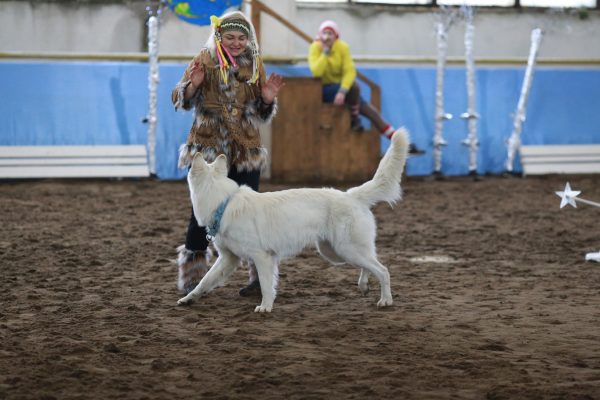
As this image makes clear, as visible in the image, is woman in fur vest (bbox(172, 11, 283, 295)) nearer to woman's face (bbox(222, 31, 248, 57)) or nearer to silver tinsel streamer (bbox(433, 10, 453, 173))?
woman's face (bbox(222, 31, 248, 57))

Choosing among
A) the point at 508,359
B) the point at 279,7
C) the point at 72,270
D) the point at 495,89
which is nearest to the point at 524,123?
the point at 495,89

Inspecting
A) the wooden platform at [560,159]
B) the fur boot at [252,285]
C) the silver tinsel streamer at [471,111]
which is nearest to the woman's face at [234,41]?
the fur boot at [252,285]

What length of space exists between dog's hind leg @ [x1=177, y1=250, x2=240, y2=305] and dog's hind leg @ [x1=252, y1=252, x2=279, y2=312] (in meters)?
0.22

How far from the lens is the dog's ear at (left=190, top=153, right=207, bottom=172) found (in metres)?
6.39

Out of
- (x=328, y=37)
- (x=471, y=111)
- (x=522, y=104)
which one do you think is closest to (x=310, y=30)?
(x=328, y=37)

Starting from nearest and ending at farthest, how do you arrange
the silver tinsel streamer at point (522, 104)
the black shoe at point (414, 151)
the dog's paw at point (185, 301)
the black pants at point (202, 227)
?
the dog's paw at point (185, 301), the black pants at point (202, 227), the black shoe at point (414, 151), the silver tinsel streamer at point (522, 104)

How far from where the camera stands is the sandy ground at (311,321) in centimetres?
A: 488

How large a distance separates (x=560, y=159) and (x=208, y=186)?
1096 centimetres

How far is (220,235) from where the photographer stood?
654cm

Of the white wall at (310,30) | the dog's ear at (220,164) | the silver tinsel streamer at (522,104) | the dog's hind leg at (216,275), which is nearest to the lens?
the dog's ear at (220,164)

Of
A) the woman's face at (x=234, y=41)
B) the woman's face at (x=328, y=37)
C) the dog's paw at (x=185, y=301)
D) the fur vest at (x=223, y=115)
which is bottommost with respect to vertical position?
the dog's paw at (x=185, y=301)

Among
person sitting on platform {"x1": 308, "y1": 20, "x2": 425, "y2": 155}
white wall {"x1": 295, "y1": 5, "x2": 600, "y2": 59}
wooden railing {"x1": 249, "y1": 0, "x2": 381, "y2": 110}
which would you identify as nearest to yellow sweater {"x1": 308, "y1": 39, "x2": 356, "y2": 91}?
person sitting on platform {"x1": 308, "y1": 20, "x2": 425, "y2": 155}

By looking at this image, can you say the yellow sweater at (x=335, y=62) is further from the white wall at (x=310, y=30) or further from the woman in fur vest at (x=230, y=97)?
the woman in fur vest at (x=230, y=97)

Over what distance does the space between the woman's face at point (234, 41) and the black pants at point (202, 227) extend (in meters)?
Answer: 0.76
